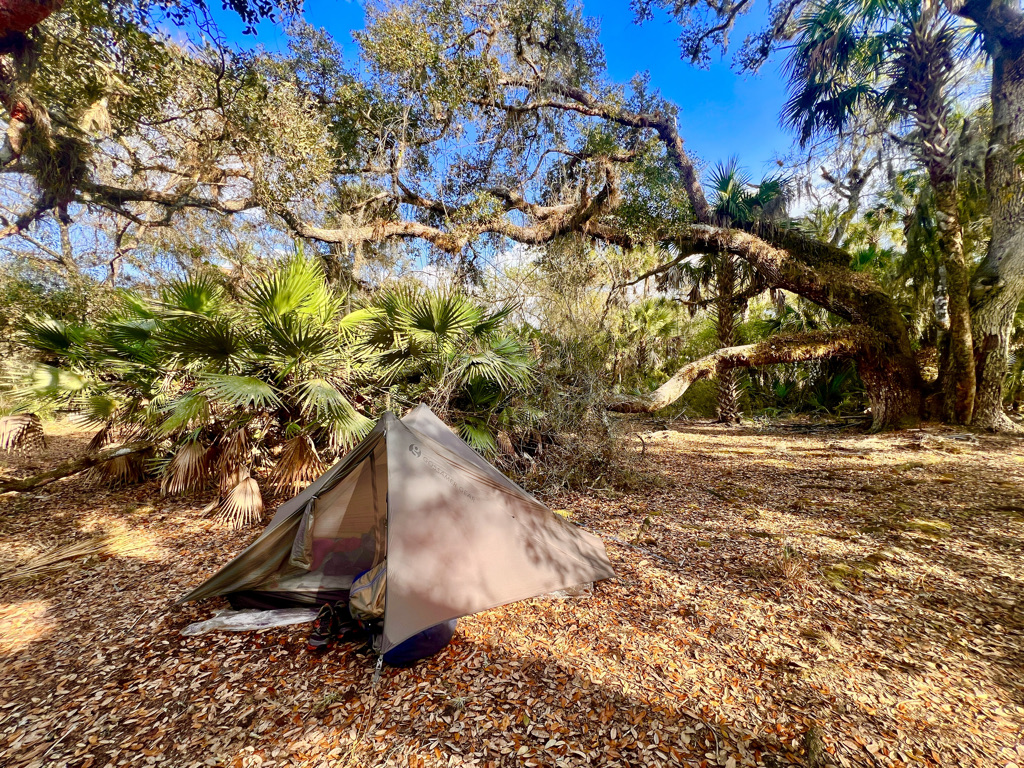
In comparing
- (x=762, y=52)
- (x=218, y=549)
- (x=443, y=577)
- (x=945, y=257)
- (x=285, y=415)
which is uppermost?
(x=762, y=52)

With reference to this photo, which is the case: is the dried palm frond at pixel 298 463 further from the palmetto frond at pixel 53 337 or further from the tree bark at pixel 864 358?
the tree bark at pixel 864 358

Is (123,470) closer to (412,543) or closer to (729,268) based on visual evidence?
(412,543)

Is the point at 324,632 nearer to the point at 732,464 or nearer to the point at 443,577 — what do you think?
the point at 443,577

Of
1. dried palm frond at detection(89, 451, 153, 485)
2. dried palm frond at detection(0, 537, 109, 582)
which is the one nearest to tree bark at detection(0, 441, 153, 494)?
dried palm frond at detection(89, 451, 153, 485)

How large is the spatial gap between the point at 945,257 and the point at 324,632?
41.2 feet

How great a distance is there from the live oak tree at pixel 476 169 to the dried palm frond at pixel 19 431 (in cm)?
469

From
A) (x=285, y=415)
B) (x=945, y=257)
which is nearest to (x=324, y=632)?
(x=285, y=415)

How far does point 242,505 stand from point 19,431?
3034 millimetres

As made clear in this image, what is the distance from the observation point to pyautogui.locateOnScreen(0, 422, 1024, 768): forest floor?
→ 6.47ft

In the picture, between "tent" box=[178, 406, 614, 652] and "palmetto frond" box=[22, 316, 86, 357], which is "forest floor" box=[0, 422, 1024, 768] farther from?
"palmetto frond" box=[22, 316, 86, 357]

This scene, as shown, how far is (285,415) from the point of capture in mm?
5203

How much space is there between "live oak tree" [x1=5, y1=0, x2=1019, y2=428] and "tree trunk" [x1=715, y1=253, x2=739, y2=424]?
7.19 feet

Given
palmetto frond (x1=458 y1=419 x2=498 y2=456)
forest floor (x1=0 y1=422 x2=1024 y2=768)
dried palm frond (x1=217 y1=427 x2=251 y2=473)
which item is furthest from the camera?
palmetto frond (x1=458 y1=419 x2=498 y2=456)

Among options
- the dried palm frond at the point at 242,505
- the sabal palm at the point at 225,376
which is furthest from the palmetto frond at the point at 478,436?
the dried palm frond at the point at 242,505
